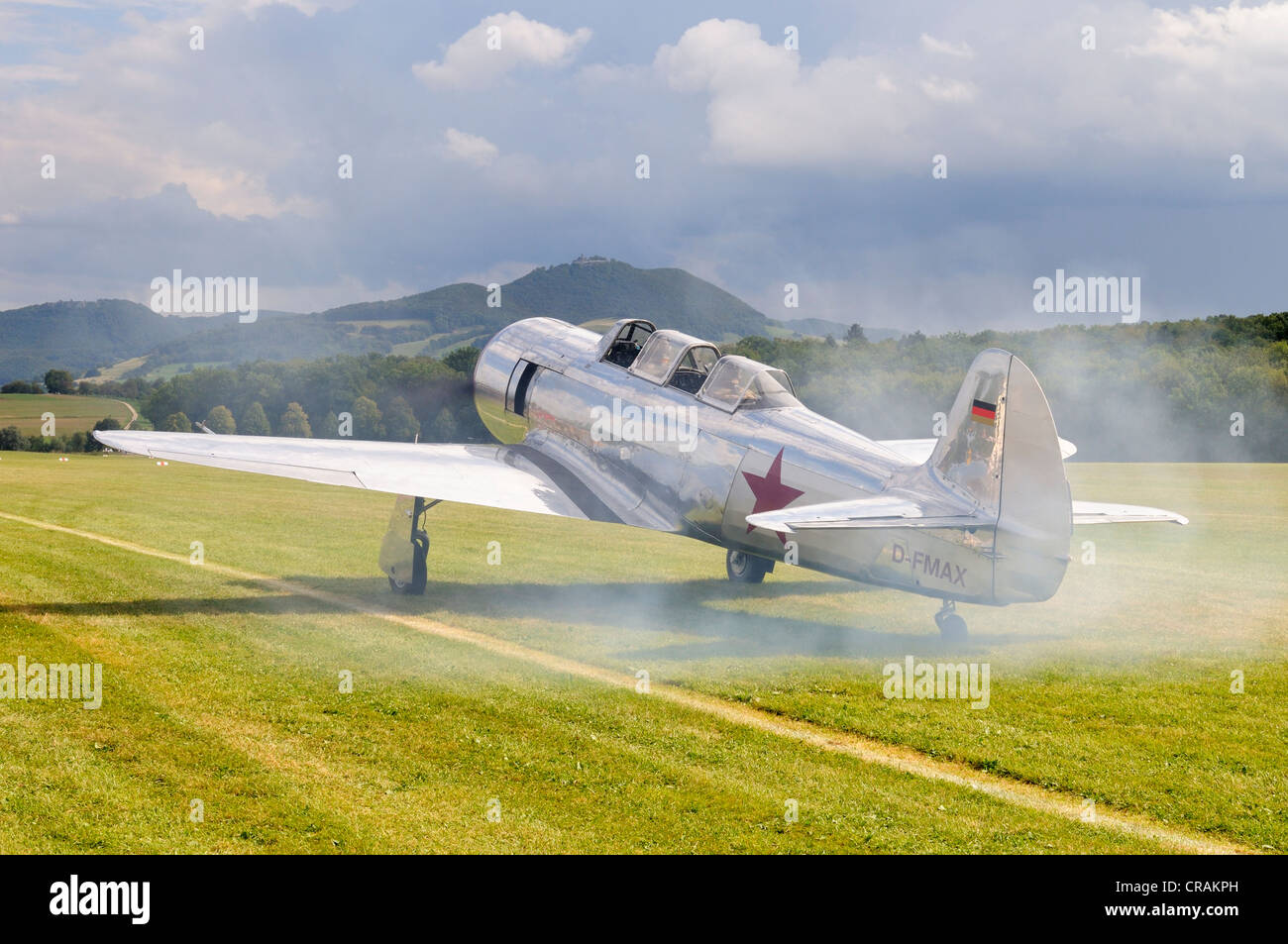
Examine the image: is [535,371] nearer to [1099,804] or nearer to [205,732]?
[205,732]

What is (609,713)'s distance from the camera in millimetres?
8680

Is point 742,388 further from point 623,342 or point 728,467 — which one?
point 623,342

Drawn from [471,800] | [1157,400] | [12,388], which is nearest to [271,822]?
[471,800]

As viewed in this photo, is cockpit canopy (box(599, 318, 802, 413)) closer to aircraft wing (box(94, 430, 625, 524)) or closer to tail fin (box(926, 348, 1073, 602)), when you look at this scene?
aircraft wing (box(94, 430, 625, 524))

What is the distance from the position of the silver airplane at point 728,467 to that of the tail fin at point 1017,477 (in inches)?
0.5

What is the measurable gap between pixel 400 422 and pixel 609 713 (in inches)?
2095

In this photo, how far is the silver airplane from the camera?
9.85 metres

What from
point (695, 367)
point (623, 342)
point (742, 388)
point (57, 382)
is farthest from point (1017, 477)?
point (57, 382)

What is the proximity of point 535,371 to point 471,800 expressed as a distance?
1038cm

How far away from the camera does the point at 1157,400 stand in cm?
6619

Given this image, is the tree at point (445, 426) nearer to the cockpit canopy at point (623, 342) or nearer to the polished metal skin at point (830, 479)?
the cockpit canopy at point (623, 342)

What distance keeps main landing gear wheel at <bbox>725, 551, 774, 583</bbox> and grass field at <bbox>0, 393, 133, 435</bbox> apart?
75.0 m

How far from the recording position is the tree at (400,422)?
59.0 m

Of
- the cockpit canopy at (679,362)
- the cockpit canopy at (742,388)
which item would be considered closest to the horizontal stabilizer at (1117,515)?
the cockpit canopy at (742,388)
